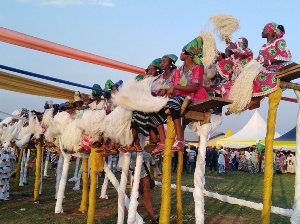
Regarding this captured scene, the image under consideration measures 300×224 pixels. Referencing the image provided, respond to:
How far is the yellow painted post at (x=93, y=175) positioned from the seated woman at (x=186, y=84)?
7.62 feet

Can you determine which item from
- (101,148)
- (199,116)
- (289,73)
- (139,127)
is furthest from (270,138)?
(101,148)

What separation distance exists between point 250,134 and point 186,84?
28078mm

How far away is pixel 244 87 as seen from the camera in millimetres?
5109

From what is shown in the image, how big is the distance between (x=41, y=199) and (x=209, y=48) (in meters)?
→ 8.06

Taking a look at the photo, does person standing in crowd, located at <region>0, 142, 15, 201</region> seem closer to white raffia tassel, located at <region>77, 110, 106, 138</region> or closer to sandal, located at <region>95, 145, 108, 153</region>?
white raffia tassel, located at <region>77, 110, 106, 138</region>

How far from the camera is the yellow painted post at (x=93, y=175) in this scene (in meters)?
6.58

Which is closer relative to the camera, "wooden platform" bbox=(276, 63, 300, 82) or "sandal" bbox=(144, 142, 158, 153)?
"wooden platform" bbox=(276, 63, 300, 82)

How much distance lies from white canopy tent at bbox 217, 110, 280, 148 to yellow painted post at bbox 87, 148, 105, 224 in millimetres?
25320

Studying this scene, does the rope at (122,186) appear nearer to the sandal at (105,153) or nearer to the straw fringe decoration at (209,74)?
the sandal at (105,153)

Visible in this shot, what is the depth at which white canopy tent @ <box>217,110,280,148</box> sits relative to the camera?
100 ft

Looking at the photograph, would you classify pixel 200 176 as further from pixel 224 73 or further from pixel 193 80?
pixel 224 73

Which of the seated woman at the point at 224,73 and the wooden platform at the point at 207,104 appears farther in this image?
the seated woman at the point at 224,73

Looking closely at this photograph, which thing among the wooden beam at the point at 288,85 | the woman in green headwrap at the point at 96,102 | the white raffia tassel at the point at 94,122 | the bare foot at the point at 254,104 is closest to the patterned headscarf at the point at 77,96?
the woman in green headwrap at the point at 96,102

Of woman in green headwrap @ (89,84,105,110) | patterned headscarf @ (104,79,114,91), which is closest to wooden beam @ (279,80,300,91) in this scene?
woman in green headwrap @ (89,84,105,110)
